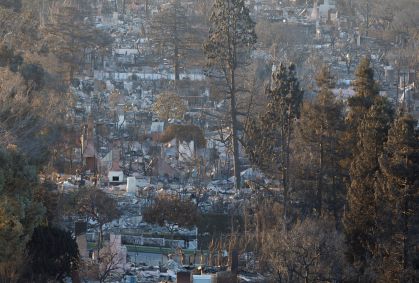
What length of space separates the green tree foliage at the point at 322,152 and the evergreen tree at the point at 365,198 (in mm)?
1677

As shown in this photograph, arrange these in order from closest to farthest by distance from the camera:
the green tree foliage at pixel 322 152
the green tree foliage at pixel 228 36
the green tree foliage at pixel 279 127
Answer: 1. the green tree foliage at pixel 322 152
2. the green tree foliage at pixel 279 127
3. the green tree foliage at pixel 228 36

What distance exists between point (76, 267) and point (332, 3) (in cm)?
3293

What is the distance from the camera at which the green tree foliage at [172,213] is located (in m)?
15.3

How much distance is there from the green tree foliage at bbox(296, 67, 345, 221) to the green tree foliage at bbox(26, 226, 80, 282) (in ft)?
15.6

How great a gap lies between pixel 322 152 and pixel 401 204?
3.71 metres

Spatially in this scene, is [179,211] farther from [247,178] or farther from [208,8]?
[208,8]

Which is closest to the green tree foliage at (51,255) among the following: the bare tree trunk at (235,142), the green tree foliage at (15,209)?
the green tree foliage at (15,209)

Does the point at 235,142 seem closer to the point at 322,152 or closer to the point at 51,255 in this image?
the point at 322,152

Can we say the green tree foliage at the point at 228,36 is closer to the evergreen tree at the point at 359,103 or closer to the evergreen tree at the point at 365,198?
the evergreen tree at the point at 359,103

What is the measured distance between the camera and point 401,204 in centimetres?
1178

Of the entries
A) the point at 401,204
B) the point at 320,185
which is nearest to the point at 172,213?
the point at 320,185

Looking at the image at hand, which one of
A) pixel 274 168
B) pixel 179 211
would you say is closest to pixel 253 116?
pixel 274 168

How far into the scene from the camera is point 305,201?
15.8 m

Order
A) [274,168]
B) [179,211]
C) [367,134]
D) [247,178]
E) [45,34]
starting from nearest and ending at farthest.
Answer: [367,134] → [179,211] → [274,168] → [247,178] → [45,34]
